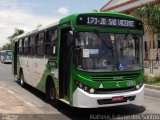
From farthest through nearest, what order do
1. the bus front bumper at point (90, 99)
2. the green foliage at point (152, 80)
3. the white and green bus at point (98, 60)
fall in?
the green foliage at point (152, 80) < the white and green bus at point (98, 60) < the bus front bumper at point (90, 99)

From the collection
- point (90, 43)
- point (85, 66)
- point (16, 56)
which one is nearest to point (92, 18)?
point (90, 43)

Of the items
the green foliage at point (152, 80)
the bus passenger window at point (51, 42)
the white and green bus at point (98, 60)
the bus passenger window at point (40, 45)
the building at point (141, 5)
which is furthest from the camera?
the building at point (141, 5)

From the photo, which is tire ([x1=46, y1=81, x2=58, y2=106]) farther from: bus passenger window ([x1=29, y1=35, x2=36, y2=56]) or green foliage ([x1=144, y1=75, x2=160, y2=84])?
green foliage ([x1=144, y1=75, x2=160, y2=84])

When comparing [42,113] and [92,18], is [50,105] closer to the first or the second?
[42,113]

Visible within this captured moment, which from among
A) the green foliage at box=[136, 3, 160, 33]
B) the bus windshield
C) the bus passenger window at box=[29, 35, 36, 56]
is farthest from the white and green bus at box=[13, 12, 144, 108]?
the green foliage at box=[136, 3, 160, 33]

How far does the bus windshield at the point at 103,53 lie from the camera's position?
29.8ft

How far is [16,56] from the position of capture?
1927 cm

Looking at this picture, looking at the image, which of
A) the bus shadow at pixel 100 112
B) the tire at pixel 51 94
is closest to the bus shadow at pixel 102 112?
the bus shadow at pixel 100 112

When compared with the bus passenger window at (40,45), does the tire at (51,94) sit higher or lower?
lower

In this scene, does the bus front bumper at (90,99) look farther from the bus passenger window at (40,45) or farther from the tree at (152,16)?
the tree at (152,16)

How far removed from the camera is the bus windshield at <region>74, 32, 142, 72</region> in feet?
29.8

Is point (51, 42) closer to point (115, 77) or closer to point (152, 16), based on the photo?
point (115, 77)

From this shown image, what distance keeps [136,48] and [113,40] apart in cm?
93

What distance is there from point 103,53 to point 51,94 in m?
3.06
